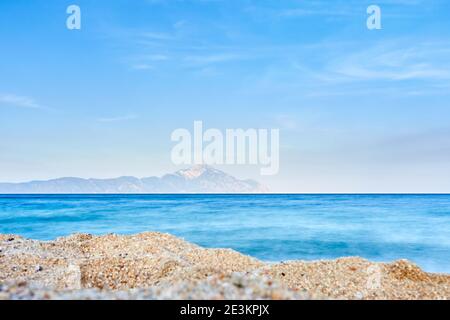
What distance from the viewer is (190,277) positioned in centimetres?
503

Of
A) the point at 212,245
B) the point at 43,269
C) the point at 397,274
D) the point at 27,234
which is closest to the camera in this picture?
the point at 397,274

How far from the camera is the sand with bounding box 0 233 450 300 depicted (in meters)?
3.46

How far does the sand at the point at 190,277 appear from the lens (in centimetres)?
346

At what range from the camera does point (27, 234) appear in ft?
61.1
